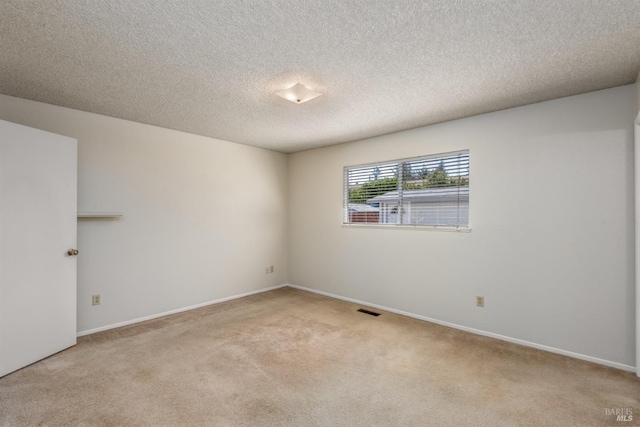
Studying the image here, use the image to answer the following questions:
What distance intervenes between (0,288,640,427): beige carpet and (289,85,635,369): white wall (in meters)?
0.37

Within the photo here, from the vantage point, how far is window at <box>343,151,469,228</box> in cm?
354

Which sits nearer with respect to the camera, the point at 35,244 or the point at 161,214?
the point at 35,244

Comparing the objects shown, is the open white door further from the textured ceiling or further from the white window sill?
the white window sill

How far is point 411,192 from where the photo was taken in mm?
3959

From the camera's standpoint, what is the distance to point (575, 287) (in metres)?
2.76

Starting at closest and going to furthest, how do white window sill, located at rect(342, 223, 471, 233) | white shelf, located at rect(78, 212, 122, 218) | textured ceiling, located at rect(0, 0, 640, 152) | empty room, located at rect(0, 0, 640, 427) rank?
textured ceiling, located at rect(0, 0, 640, 152) < empty room, located at rect(0, 0, 640, 427) < white shelf, located at rect(78, 212, 122, 218) < white window sill, located at rect(342, 223, 471, 233)

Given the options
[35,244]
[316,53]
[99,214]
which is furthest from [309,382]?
[99,214]

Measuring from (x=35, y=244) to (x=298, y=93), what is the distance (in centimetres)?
267

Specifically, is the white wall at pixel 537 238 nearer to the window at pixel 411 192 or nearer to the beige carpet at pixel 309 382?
the window at pixel 411 192

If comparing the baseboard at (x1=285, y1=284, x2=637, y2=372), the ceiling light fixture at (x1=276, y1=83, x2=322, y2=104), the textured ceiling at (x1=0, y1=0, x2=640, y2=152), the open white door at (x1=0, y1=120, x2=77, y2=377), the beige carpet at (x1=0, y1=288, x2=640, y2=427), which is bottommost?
the beige carpet at (x1=0, y1=288, x2=640, y2=427)

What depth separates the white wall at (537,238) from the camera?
2602 millimetres

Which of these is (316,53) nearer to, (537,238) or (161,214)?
(537,238)

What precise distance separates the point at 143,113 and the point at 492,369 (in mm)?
4302

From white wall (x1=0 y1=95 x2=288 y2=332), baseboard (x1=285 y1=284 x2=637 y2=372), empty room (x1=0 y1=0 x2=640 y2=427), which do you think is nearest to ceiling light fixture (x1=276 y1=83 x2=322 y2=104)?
empty room (x1=0 y1=0 x2=640 y2=427)
